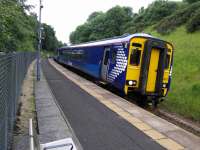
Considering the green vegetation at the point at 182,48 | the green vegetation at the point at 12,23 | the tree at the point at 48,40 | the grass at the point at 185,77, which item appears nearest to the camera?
the green vegetation at the point at 12,23

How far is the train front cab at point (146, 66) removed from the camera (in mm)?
13164

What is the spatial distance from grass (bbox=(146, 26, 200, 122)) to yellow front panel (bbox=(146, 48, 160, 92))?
1.39 m

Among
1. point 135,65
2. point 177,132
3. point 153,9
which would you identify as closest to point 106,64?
point 135,65

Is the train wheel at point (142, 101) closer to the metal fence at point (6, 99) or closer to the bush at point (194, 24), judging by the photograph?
the metal fence at point (6, 99)

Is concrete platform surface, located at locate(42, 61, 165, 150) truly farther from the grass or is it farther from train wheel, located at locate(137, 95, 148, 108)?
the grass

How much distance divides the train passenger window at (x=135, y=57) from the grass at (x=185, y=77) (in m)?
2.58

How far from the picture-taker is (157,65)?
13.6 m

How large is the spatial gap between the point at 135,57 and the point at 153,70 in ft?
3.16

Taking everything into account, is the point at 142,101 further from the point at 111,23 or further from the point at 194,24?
the point at 111,23

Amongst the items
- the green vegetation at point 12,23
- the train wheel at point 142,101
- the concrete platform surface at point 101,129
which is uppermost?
the green vegetation at point 12,23

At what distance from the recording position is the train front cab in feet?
43.2

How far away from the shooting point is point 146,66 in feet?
43.2

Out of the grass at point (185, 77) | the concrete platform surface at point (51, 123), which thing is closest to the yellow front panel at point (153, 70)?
the grass at point (185, 77)

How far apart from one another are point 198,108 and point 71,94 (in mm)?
5438
